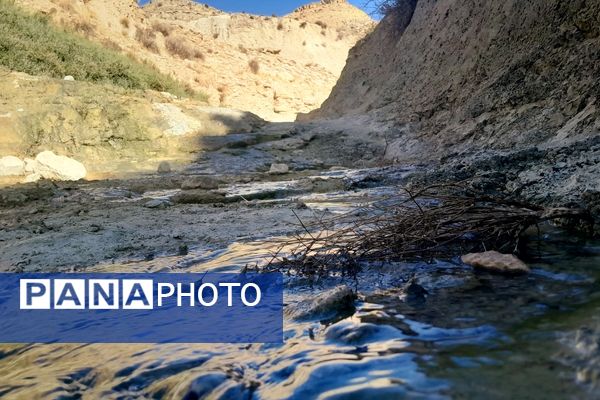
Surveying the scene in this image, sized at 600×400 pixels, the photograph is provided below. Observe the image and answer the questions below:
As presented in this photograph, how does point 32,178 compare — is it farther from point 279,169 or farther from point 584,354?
point 584,354

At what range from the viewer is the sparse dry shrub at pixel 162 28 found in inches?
1040

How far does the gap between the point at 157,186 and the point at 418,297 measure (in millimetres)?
7155

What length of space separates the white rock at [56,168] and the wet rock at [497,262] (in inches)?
322

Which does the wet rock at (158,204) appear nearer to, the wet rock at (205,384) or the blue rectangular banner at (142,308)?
the blue rectangular banner at (142,308)

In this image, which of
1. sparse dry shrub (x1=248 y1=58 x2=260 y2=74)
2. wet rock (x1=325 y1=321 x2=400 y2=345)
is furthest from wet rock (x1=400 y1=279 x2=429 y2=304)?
sparse dry shrub (x1=248 y1=58 x2=260 y2=74)

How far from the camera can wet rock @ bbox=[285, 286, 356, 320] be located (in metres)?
2.11

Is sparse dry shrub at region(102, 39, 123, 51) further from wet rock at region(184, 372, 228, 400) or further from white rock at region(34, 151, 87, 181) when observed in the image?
wet rock at region(184, 372, 228, 400)

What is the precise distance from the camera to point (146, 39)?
80.2 ft

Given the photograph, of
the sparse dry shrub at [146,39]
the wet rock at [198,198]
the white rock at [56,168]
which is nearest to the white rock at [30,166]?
the white rock at [56,168]

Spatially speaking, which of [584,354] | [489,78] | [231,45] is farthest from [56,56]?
[231,45]

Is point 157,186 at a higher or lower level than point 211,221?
higher

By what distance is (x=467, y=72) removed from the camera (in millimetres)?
10258

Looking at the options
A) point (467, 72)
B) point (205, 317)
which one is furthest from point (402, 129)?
point (205, 317)

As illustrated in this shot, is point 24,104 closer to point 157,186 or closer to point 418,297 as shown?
point 157,186
